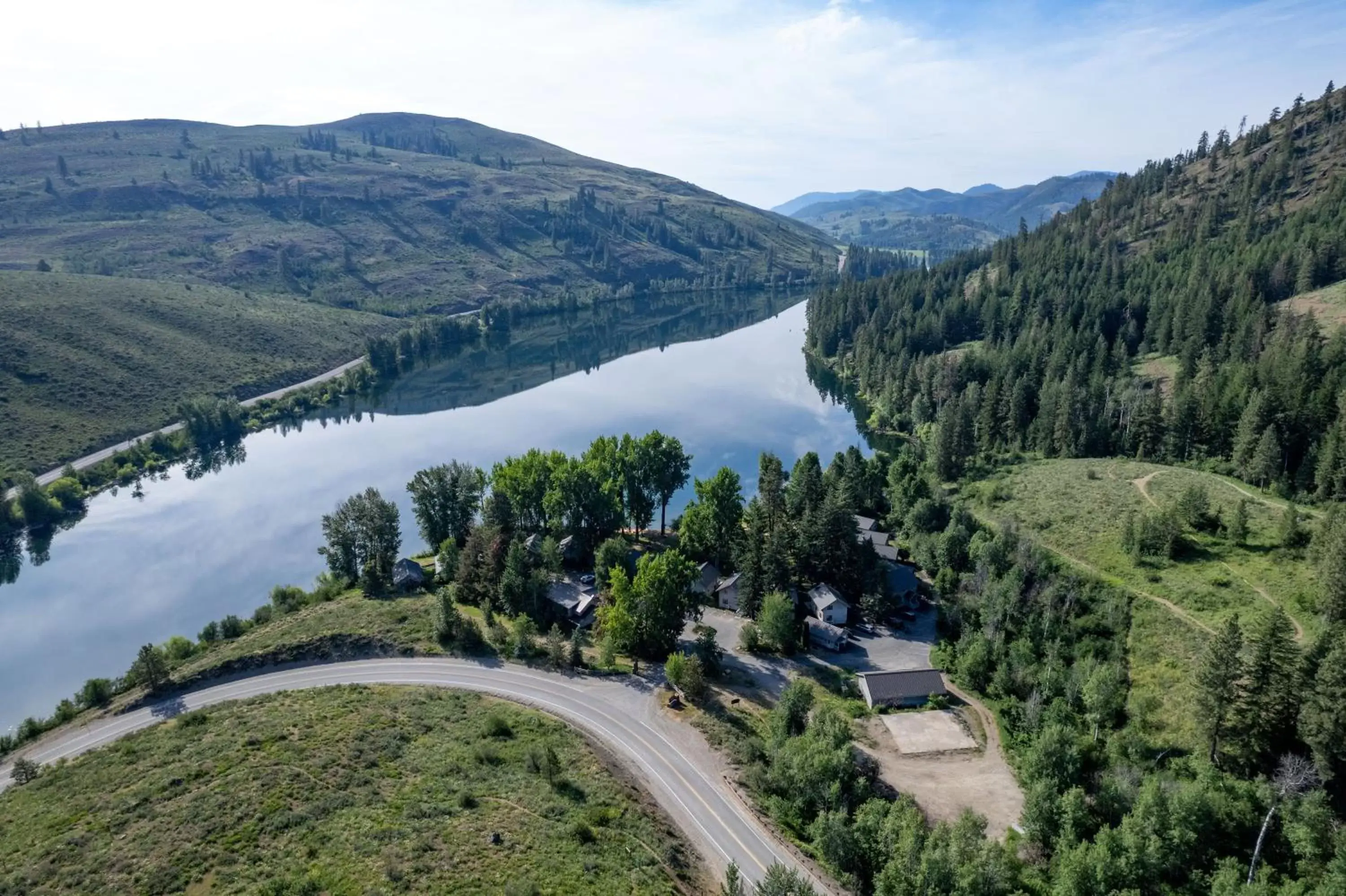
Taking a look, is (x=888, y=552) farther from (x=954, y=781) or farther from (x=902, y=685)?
(x=954, y=781)

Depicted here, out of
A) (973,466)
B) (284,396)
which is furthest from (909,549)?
(284,396)

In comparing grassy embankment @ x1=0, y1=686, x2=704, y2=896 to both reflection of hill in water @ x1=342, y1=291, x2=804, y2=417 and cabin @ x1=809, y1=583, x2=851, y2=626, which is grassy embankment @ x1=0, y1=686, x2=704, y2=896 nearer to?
cabin @ x1=809, y1=583, x2=851, y2=626

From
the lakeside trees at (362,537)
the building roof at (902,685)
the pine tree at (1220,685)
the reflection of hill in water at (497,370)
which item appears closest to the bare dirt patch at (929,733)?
the building roof at (902,685)

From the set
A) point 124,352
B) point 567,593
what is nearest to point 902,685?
point 567,593

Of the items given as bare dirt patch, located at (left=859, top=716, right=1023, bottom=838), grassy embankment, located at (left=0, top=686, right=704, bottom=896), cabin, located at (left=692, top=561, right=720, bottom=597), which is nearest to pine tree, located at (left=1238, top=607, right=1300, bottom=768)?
bare dirt patch, located at (left=859, top=716, right=1023, bottom=838)

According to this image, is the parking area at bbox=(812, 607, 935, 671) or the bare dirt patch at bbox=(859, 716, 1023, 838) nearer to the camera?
the bare dirt patch at bbox=(859, 716, 1023, 838)

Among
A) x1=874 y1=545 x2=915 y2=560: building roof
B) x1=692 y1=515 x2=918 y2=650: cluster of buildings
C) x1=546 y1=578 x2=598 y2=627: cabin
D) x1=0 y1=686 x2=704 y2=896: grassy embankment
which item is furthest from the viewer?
x1=874 y1=545 x2=915 y2=560: building roof
